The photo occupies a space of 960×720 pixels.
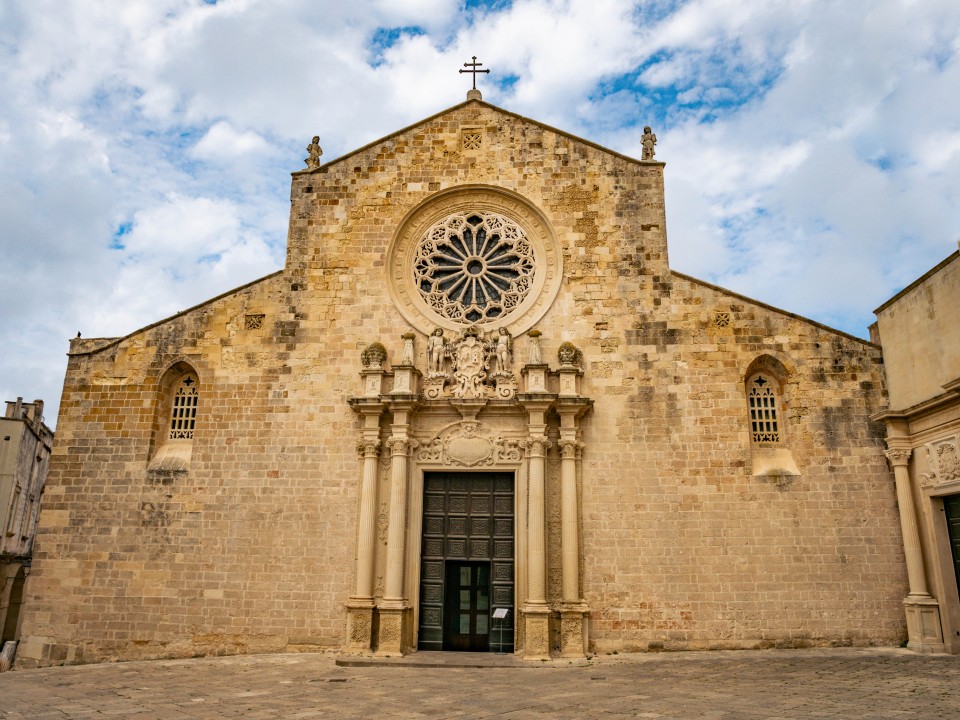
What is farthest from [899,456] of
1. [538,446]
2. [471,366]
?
[471,366]

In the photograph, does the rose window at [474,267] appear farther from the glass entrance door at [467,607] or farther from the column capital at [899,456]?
the column capital at [899,456]

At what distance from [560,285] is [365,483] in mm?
5619

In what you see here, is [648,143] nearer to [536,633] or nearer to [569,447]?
[569,447]

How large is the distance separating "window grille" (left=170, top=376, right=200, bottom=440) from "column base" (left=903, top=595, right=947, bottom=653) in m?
14.1

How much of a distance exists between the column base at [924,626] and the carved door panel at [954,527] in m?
0.59

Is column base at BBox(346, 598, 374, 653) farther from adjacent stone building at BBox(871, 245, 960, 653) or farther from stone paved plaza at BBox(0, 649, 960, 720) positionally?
adjacent stone building at BBox(871, 245, 960, 653)

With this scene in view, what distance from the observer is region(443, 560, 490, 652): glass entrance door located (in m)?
13.5

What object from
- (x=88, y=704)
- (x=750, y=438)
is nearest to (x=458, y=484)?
(x=750, y=438)

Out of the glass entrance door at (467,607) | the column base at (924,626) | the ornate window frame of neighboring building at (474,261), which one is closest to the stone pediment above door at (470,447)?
the glass entrance door at (467,607)

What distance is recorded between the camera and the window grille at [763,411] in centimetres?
1430

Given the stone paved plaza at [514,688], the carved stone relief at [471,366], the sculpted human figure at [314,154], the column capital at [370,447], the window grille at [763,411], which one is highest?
the sculpted human figure at [314,154]

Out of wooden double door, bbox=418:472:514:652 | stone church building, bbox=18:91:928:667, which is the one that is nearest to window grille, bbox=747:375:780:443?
stone church building, bbox=18:91:928:667

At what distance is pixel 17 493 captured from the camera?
85.9 ft

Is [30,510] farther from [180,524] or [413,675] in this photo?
[413,675]
